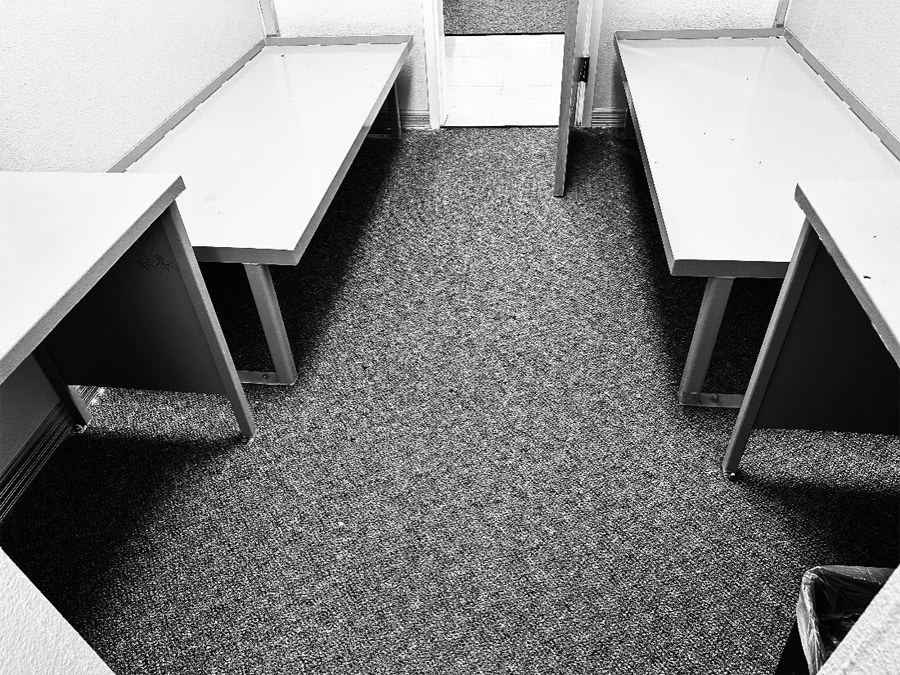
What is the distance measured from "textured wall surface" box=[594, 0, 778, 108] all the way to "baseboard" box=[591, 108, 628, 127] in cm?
15

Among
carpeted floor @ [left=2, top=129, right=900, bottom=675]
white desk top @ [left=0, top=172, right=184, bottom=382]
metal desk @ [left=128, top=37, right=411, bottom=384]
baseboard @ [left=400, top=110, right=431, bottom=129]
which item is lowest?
carpeted floor @ [left=2, top=129, right=900, bottom=675]

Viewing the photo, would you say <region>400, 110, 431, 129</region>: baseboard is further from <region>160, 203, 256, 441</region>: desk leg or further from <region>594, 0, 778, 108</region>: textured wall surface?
<region>160, 203, 256, 441</region>: desk leg

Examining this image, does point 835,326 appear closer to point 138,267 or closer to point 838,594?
point 838,594

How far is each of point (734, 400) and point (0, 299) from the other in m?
1.19

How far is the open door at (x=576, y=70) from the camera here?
1724 mm

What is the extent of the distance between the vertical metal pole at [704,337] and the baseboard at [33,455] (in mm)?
1192

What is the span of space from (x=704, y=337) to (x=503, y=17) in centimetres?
259

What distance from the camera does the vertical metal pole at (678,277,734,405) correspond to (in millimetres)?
1166

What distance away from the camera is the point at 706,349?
1226mm

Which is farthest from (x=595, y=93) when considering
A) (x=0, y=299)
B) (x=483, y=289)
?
(x=0, y=299)

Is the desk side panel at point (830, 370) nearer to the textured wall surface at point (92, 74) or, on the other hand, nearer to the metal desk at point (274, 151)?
the metal desk at point (274, 151)

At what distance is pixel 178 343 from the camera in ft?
3.80

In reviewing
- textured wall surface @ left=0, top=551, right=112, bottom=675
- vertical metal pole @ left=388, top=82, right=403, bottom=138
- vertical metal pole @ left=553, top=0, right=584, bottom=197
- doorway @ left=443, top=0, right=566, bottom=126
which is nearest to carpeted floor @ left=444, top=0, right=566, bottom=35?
doorway @ left=443, top=0, right=566, bottom=126

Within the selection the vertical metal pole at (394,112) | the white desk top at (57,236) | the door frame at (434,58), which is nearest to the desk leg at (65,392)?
the white desk top at (57,236)
